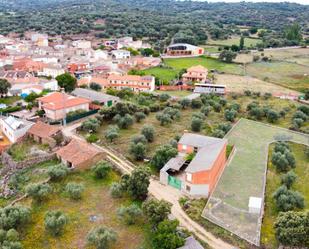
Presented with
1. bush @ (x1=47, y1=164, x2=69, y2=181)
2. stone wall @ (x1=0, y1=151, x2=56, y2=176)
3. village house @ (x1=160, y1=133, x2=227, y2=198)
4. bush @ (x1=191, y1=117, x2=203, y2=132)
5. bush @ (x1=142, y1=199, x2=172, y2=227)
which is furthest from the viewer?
bush @ (x1=191, y1=117, x2=203, y2=132)

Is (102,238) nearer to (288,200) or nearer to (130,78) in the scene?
(288,200)

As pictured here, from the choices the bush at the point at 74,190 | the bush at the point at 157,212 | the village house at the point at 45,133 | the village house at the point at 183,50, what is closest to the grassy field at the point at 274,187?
the bush at the point at 157,212

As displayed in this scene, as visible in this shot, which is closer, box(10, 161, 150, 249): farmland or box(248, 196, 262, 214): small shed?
box(10, 161, 150, 249): farmland

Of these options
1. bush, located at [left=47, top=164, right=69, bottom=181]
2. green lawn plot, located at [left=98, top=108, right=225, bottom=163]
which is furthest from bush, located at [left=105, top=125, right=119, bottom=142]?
bush, located at [left=47, top=164, right=69, bottom=181]

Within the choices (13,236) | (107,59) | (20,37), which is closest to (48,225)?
(13,236)

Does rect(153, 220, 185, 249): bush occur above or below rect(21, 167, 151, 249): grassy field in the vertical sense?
above

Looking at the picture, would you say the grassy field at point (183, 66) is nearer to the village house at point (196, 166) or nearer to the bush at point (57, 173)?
the village house at point (196, 166)

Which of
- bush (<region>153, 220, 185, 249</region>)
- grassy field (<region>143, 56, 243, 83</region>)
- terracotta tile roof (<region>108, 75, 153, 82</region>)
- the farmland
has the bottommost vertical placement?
grassy field (<region>143, 56, 243, 83</region>)

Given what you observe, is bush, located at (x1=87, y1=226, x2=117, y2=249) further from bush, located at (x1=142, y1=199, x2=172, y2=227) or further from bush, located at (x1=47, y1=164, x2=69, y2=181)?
bush, located at (x1=47, y1=164, x2=69, y2=181)
